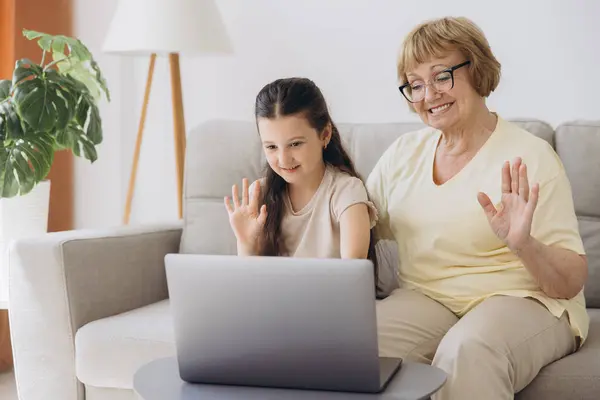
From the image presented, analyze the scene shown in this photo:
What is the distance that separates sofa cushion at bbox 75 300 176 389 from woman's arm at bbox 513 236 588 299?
76 cm

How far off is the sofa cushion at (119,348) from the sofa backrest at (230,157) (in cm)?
38

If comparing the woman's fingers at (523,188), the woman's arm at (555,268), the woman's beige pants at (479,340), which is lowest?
the woman's beige pants at (479,340)

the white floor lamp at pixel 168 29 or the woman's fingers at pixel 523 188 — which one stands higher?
the white floor lamp at pixel 168 29

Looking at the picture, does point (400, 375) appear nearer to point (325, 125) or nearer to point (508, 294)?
point (508, 294)

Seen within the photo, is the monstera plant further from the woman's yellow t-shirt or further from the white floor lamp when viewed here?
the woman's yellow t-shirt

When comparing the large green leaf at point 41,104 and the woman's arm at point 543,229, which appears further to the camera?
the large green leaf at point 41,104

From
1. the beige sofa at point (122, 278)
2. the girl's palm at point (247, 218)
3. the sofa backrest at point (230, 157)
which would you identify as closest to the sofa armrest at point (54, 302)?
the beige sofa at point (122, 278)

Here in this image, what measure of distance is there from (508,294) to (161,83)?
1922mm

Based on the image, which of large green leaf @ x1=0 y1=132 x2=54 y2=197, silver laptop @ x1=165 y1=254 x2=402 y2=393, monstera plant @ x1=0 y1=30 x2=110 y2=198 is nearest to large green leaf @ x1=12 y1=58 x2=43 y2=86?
monstera plant @ x1=0 y1=30 x2=110 y2=198

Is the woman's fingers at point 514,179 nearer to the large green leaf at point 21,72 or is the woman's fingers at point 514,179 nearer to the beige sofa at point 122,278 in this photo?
the beige sofa at point 122,278

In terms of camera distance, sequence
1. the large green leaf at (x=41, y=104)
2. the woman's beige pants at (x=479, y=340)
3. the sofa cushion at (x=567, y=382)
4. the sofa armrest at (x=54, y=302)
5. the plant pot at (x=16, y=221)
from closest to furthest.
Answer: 1. the woman's beige pants at (x=479, y=340)
2. the sofa cushion at (x=567, y=382)
3. the sofa armrest at (x=54, y=302)
4. the large green leaf at (x=41, y=104)
5. the plant pot at (x=16, y=221)

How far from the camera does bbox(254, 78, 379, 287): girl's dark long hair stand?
1.78 m

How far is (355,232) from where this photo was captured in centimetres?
179

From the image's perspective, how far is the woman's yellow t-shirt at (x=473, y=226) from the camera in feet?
5.64
